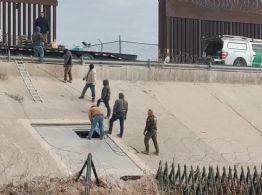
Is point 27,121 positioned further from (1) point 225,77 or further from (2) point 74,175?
(1) point 225,77

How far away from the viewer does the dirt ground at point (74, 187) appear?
A: 569 inches

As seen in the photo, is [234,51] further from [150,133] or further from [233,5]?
[150,133]

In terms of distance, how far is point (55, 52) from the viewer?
2688 cm

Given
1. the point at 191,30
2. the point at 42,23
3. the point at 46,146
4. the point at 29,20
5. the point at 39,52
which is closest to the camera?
the point at 46,146

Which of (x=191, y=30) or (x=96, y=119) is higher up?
(x=191, y=30)

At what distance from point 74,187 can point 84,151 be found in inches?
130

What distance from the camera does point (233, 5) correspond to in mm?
33969

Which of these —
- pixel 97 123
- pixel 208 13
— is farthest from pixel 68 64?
pixel 208 13

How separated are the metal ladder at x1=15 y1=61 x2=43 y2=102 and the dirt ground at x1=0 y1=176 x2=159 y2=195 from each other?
6.79 metres

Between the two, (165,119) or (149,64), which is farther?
(149,64)

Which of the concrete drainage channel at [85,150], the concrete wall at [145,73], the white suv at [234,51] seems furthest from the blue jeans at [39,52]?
the white suv at [234,51]

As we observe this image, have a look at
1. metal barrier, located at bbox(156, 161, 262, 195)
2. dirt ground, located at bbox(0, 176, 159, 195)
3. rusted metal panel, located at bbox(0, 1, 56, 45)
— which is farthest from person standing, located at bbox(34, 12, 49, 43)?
metal barrier, located at bbox(156, 161, 262, 195)

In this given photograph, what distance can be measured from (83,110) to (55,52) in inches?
238

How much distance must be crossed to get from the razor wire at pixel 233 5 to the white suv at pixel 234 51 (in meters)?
2.23
